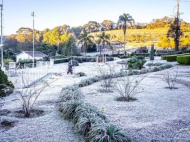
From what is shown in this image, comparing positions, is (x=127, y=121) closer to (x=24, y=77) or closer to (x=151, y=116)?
(x=151, y=116)

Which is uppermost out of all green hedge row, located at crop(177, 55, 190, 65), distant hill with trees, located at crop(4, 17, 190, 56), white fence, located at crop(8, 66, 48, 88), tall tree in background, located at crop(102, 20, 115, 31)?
tall tree in background, located at crop(102, 20, 115, 31)

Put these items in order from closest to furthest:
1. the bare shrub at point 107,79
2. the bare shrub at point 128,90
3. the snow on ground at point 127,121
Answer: the snow on ground at point 127,121
the bare shrub at point 128,90
the bare shrub at point 107,79

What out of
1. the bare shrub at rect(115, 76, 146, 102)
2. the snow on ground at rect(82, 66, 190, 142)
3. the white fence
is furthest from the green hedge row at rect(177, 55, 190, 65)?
the snow on ground at rect(82, 66, 190, 142)

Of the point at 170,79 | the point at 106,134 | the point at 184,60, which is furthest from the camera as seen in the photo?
the point at 184,60

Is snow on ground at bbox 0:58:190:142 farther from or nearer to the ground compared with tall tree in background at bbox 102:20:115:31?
nearer to the ground

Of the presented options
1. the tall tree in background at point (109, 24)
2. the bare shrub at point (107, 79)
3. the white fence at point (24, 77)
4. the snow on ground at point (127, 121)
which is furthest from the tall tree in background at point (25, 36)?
the snow on ground at point (127, 121)

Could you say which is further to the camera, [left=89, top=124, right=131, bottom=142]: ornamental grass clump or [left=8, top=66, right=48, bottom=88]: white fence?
[left=8, top=66, right=48, bottom=88]: white fence

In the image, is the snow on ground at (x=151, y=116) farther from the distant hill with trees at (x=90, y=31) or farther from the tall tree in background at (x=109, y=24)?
the tall tree in background at (x=109, y=24)

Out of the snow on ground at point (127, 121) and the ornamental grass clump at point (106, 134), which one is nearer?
the ornamental grass clump at point (106, 134)

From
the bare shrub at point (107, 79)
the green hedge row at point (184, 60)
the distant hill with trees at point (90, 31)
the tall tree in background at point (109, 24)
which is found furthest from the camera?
the tall tree in background at point (109, 24)

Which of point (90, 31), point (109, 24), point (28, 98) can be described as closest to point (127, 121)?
point (28, 98)

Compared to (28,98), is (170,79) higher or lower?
Result: higher

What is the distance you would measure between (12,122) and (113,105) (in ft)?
7.85

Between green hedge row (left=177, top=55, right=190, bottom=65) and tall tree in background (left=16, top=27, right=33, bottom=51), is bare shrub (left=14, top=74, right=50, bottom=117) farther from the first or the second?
tall tree in background (left=16, top=27, right=33, bottom=51)
